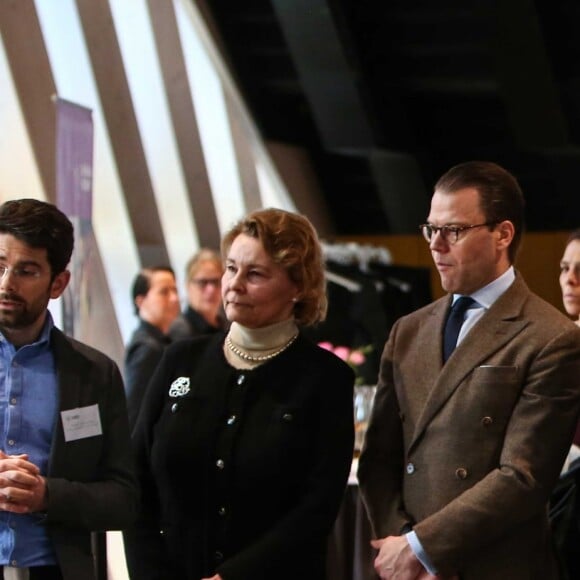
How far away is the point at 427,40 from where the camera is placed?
32.2 feet

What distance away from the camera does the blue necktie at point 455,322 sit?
288cm

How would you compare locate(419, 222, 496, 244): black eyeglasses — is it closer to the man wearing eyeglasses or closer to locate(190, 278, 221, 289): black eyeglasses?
the man wearing eyeglasses

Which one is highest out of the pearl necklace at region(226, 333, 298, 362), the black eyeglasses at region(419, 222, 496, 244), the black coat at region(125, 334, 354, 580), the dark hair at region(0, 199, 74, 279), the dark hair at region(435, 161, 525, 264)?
the dark hair at region(0, 199, 74, 279)

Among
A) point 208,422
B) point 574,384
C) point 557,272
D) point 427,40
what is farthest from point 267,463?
point 557,272

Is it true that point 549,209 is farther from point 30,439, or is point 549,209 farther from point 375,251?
point 30,439

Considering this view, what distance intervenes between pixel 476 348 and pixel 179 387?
663 millimetres

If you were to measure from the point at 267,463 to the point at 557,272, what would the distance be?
342 inches

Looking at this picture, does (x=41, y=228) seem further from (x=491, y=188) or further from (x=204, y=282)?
(x=204, y=282)

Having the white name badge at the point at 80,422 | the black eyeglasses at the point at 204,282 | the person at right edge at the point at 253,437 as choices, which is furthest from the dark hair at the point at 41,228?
the black eyeglasses at the point at 204,282

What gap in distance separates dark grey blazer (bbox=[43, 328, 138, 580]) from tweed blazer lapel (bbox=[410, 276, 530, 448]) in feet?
2.11

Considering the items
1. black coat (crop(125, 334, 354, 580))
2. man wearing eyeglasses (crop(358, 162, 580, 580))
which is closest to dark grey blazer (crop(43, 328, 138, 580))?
black coat (crop(125, 334, 354, 580))

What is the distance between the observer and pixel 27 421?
2.55 metres

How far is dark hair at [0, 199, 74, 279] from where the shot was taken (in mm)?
2541

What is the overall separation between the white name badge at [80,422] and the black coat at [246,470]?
0.85 feet
